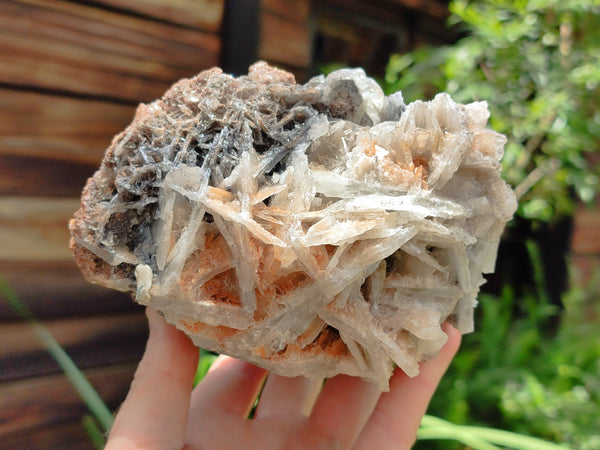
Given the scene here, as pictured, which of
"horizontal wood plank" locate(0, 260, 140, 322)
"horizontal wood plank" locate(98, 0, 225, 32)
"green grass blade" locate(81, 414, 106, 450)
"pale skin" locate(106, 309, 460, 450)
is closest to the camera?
"pale skin" locate(106, 309, 460, 450)

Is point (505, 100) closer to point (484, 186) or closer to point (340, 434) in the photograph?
point (484, 186)

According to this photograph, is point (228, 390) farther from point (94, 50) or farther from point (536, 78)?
point (536, 78)

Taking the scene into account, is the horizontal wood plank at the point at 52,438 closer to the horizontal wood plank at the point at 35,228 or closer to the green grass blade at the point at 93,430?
the green grass blade at the point at 93,430

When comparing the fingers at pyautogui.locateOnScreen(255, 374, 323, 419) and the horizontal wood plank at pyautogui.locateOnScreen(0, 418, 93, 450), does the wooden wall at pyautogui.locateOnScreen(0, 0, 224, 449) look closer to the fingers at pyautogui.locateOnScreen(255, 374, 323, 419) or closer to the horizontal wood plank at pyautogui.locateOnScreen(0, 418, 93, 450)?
the horizontal wood plank at pyautogui.locateOnScreen(0, 418, 93, 450)

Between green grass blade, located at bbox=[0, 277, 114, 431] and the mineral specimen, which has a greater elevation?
the mineral specimen

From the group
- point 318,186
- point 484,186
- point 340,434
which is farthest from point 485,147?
point 340,434

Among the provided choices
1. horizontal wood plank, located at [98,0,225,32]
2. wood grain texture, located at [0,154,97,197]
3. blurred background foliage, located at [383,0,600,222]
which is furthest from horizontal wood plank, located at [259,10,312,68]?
wood grain texture, located at [0,154,97,197]

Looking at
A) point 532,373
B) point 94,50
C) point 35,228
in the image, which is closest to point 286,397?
point 35,228
